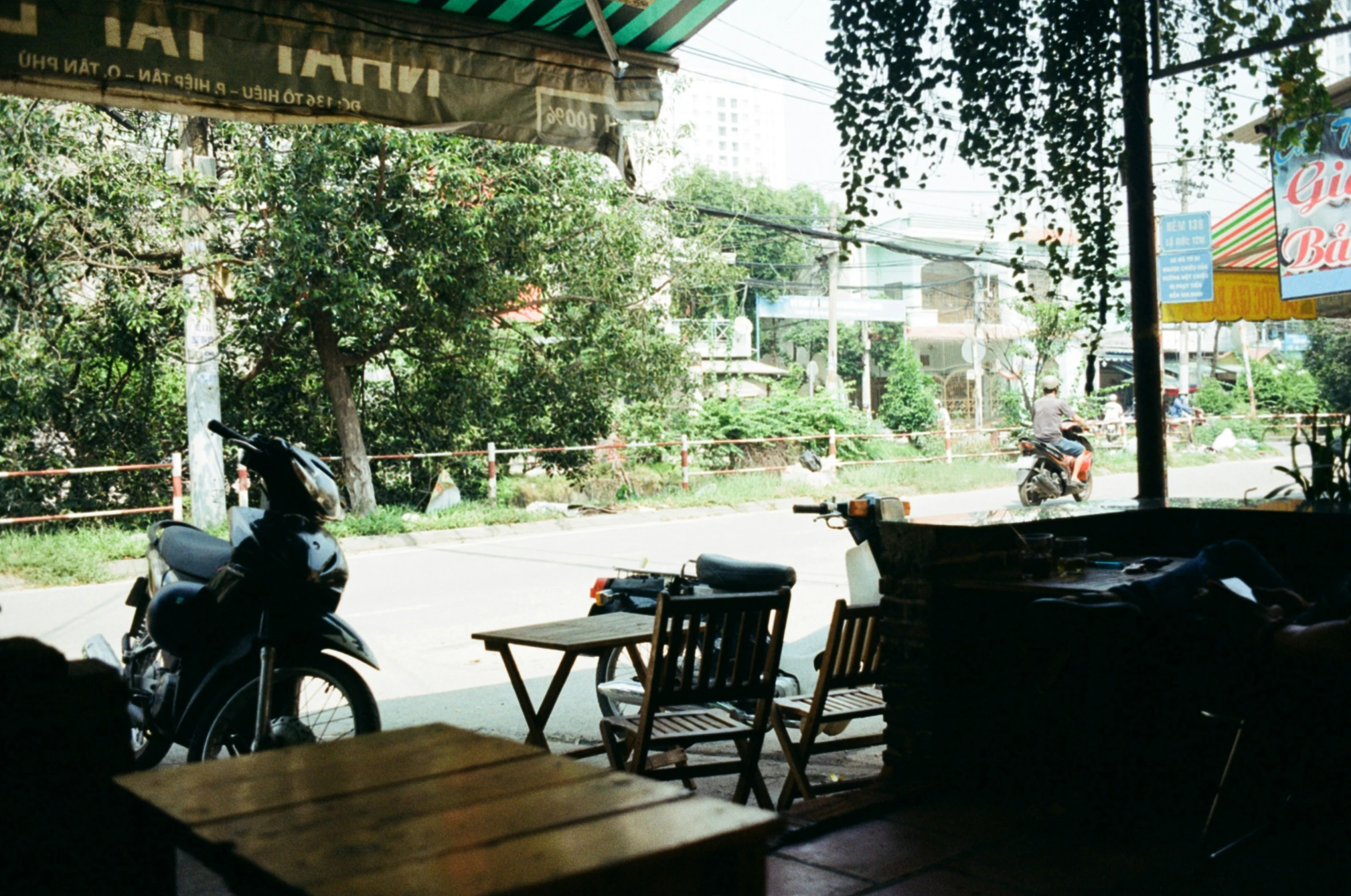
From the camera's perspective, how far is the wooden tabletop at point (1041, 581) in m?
3.78

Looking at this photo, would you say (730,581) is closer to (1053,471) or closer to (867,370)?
(1053,471)

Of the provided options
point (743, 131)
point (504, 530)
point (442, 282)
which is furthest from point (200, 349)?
point (743, 131)

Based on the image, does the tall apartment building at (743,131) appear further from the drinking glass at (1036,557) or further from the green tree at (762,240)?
the drinking glass at (1036,557)

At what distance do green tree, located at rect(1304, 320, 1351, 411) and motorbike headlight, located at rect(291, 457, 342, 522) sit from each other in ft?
97.3

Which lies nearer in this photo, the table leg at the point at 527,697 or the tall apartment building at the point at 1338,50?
the table leg at the point at 527,697

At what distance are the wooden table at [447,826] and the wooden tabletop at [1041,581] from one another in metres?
2.20

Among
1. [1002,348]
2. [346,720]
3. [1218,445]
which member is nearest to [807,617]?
[346,720]

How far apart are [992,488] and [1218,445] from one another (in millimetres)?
9430

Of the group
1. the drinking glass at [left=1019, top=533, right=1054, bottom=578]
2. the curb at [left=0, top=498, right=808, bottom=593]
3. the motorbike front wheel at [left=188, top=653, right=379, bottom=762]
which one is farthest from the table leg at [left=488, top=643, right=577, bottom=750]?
the curb at [left=0, top=498, right=808, bottom=593]

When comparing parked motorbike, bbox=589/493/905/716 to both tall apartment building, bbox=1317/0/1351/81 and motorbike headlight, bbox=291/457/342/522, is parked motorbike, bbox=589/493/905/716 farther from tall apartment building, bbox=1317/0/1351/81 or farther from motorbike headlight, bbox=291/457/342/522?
tall apartment building, bbox=1317/0/1351/81

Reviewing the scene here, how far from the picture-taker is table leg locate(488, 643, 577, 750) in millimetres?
4422

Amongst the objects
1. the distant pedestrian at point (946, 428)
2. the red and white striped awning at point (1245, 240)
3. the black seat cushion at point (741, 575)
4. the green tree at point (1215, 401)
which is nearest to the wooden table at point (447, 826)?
the black seat cushion at point (741, 575)

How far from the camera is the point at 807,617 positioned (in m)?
8.76

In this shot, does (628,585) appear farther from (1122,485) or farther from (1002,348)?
(1002,348)
